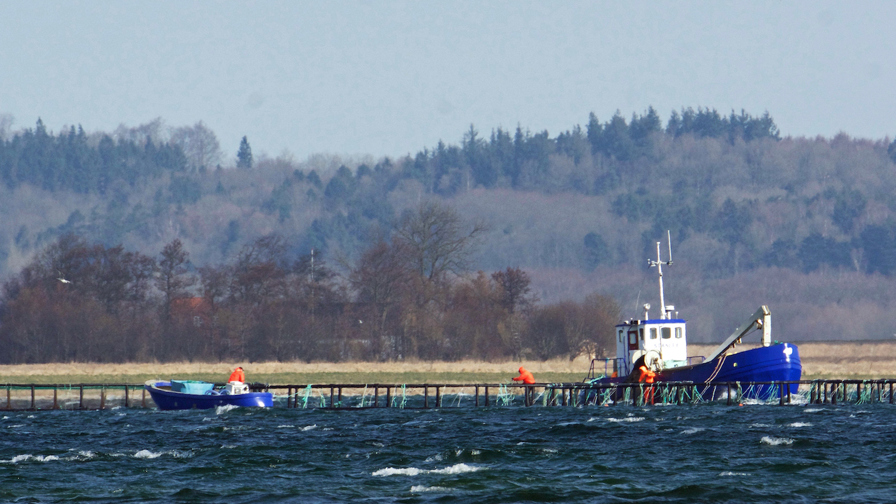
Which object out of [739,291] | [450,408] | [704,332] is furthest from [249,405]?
[739,291]

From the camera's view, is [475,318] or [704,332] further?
[704,332]

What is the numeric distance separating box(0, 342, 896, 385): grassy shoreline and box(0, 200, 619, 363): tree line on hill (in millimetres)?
7735

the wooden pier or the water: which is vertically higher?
the wooden pier

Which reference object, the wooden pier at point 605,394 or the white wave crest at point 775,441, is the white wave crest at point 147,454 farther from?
the white wave crest at point 775,441

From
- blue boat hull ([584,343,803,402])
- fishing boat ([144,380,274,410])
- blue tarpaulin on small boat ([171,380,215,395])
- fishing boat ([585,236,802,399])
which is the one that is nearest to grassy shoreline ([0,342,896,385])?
blue tarpaulin on small boat ([171,380,215,395])

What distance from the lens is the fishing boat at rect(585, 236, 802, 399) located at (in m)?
53.0

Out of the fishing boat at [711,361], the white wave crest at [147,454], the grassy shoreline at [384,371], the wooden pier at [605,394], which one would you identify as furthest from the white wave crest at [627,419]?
the grassy shoreline at [384,371]

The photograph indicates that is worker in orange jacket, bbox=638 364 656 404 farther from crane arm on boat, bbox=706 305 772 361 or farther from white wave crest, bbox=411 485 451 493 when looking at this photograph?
white wave crest, bbox=411 485 451 493

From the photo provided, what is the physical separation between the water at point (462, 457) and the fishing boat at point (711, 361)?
11.0 ft

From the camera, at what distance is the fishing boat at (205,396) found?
51781 mm

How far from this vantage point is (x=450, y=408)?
5444cm

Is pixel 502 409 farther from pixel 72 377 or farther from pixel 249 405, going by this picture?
pixel 72 377

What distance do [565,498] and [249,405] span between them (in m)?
28.6

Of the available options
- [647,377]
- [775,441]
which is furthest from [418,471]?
[647,377]
